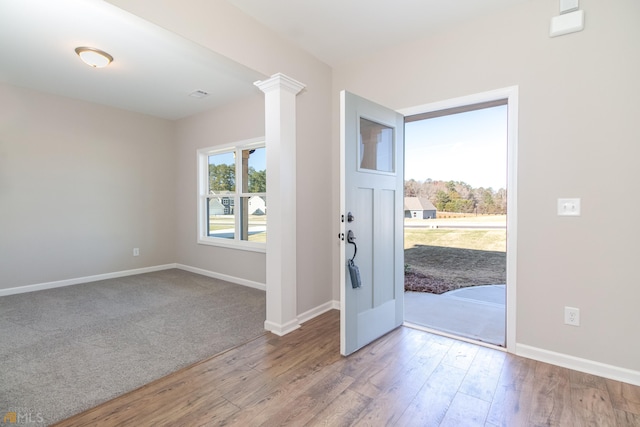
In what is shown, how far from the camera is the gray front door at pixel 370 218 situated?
231 centimetres

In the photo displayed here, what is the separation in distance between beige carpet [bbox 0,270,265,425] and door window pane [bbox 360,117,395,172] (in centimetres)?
188

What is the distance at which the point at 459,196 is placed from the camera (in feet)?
15.7

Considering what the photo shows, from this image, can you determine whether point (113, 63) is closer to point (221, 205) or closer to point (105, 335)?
point (221, 205)

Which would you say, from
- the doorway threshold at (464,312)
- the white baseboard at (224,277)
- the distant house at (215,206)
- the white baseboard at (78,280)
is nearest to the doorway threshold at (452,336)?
the doorway threshold at (464,312)

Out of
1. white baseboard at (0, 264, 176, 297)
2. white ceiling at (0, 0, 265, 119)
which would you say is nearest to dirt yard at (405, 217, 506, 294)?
white ceiling at (0, 0, 265, 119)

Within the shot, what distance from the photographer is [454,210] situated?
4934 mm

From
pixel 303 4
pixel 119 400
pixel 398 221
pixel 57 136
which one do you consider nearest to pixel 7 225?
pixel 57 136

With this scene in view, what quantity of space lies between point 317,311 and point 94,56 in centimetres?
337

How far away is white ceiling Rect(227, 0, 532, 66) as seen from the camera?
2303 mm

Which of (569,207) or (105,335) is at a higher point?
(569,207)

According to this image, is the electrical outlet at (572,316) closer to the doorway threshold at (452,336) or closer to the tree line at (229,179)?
the doorway threshold at (452,336)

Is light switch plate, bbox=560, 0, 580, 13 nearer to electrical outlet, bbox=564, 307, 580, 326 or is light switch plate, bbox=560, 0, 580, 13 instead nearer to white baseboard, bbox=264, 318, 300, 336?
electrical outlet, bbox=564, 307, 580, 326

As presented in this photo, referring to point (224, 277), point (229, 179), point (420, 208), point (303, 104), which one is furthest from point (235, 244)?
point (420, 208)

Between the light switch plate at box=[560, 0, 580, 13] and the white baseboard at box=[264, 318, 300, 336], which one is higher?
the light switch plate at box=[560, 0, 580, 13]
